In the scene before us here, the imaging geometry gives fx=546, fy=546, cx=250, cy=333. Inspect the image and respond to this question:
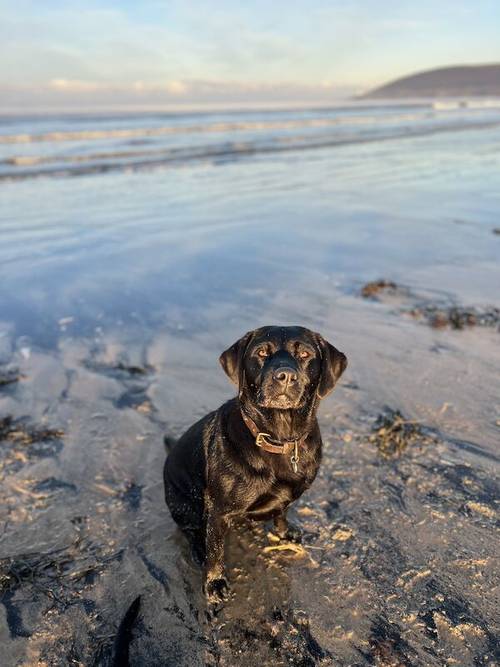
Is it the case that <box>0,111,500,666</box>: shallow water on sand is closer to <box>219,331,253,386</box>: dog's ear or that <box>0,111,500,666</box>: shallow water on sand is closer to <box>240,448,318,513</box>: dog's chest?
<box>240,448,318,513</box>: dog's chest

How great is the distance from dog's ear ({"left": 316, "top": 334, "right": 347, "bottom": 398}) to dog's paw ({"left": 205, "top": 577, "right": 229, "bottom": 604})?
1.26 meters

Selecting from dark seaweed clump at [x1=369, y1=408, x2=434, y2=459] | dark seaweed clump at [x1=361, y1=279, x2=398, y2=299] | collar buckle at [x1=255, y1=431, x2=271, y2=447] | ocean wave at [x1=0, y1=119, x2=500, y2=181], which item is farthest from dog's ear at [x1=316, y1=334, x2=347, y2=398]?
ocean wave at [x1=0, y1=119, x2=500, y2=181]

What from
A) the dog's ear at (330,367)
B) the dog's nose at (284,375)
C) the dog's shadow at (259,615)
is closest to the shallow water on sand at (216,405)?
the dog's shadow at (259,615)

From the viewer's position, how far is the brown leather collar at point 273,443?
3139mm

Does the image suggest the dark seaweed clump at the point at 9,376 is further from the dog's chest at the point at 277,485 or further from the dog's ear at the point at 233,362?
the dog's chest at the point at 277,485

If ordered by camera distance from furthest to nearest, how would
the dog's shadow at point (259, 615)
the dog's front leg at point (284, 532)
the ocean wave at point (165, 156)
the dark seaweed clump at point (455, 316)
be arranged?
1. the ocean wave at point (165, 156)
2. the dark seaweed clump at point (455, 316)
3. the dog's front leg at point (284, 532)
4. the dog's shadow at point (259, 615)

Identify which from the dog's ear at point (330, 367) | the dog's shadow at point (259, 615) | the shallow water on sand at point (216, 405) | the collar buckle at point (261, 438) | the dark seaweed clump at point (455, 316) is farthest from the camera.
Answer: the dark seaweed clump at point (455, 316)

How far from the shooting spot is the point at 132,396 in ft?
17.4

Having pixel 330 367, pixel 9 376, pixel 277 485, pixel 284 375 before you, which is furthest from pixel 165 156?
pixel 277 485

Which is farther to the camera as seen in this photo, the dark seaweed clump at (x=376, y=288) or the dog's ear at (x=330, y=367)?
the dark seaweed clump at (x=376, y=288)

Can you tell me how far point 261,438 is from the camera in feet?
10.3

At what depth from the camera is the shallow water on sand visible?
3.00 metres

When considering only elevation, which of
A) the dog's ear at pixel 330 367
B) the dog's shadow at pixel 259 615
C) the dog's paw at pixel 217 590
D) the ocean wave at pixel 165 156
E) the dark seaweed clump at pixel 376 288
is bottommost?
the dog's shadow at pixel 259 615

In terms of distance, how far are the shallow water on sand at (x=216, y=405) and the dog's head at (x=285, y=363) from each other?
1.09 meters
